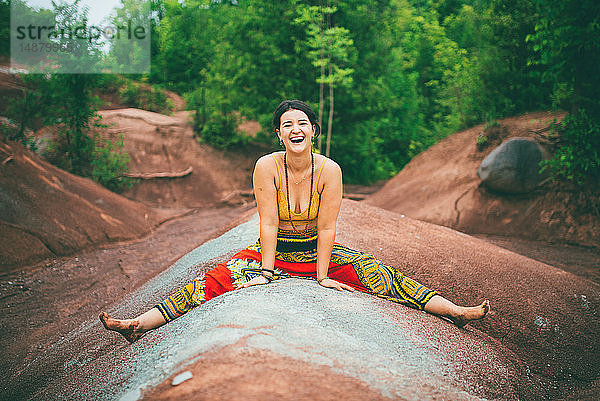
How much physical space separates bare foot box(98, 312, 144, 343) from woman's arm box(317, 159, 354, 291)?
116cm

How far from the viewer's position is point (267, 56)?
11.2m

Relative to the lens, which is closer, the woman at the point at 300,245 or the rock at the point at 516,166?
the woman at the point at 300,245

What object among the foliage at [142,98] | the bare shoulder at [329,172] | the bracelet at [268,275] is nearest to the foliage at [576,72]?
the bare shoulder at [329,172]

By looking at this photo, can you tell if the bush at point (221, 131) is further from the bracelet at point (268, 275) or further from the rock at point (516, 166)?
the bracelet at point (268, 275)

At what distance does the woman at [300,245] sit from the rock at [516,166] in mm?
5339

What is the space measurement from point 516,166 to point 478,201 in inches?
35.2

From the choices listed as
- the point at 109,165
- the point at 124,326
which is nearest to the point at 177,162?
the point at 109,165

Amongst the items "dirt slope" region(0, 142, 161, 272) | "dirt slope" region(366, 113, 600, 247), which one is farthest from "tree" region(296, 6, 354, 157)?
"dirt slope" region(0, 142, 161, 272)

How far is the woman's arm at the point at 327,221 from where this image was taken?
2.75m

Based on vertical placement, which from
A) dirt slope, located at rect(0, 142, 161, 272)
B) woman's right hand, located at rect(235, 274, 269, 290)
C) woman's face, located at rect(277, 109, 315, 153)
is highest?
woman's face, located at rect(277, 109, 315, 153)

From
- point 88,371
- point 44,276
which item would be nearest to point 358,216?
point 88,371

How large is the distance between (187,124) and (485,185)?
878 centimetres

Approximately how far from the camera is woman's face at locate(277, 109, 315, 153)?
104 inches
